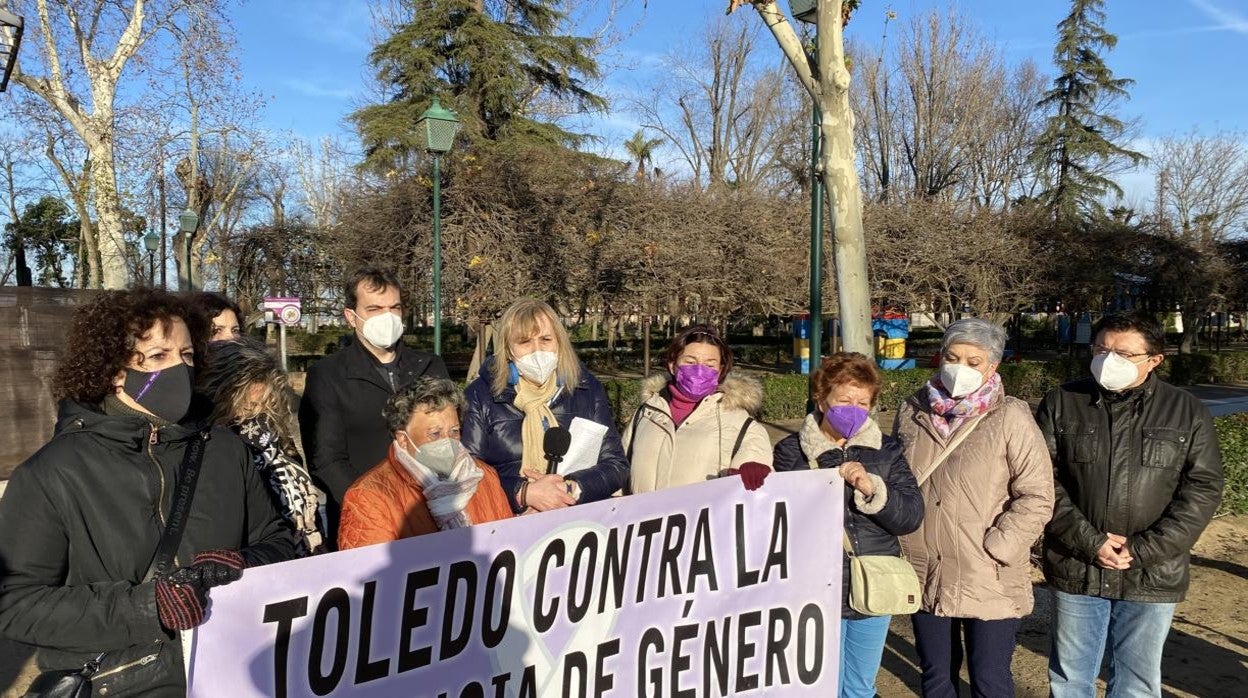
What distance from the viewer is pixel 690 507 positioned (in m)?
2.98

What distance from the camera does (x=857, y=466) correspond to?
303 cm

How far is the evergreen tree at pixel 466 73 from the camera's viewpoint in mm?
20812

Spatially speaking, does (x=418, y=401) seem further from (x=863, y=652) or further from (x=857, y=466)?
(x=863, y=652)

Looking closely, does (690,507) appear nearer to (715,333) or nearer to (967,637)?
(715,333)

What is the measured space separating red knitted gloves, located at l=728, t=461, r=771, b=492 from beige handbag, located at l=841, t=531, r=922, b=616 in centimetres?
50

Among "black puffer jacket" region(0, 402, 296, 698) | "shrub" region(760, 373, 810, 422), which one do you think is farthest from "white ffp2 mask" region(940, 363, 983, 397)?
"shrub" region(760, 373, 810, 422)

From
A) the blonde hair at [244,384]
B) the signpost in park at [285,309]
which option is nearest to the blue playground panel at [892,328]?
the signpost in park at [285,309]

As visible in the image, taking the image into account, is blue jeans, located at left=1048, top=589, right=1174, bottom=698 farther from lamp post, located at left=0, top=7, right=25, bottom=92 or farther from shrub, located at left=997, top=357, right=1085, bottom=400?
shrub, located at left=997, top=357, right=1085, bottom=400

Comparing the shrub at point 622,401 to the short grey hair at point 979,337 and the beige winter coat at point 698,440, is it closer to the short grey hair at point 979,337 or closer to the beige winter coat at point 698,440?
the beige winter coat at point 698,440

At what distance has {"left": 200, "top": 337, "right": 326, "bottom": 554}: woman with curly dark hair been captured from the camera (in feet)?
10.7

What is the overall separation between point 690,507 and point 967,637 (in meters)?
1.24

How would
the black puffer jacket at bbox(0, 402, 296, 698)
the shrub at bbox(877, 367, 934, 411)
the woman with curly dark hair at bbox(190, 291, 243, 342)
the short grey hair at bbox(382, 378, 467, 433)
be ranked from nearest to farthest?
the black puffer jacket at bbox(0, 402, 296, 698), the short grey hair at bbox(382, 378, 467, 433), the woman with curly dark hair at bbox(190, 291, 243, 342), the shrub at bbox(877, 367, 934, 411)

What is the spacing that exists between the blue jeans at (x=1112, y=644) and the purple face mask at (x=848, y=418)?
43.6 inches

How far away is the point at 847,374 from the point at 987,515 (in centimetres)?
74
